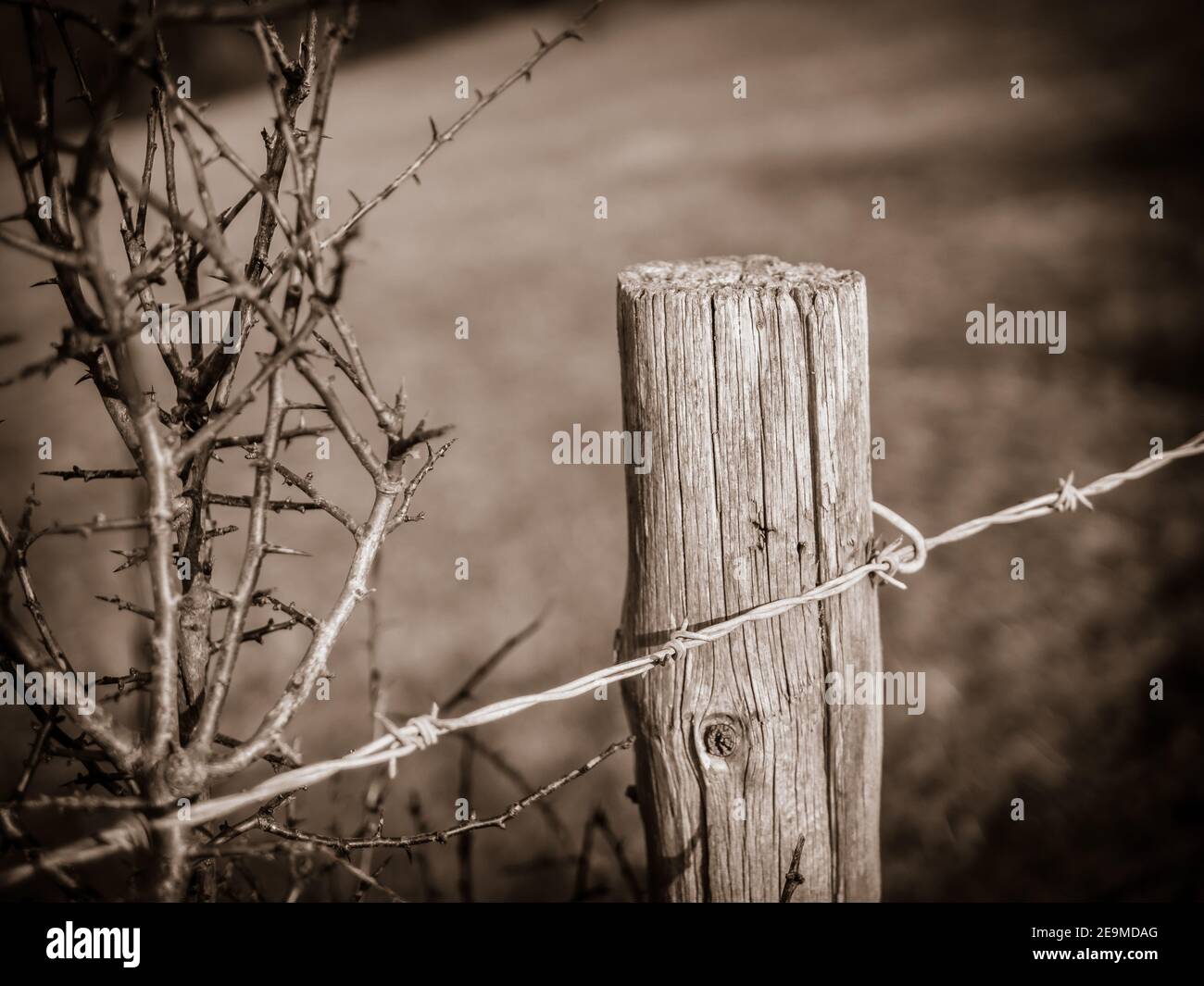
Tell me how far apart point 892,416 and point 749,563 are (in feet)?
19.9

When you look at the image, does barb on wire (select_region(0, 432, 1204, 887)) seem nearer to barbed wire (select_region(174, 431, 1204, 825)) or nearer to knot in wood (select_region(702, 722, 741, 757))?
barbed wire (select_region(174, 431, 1204, 825))

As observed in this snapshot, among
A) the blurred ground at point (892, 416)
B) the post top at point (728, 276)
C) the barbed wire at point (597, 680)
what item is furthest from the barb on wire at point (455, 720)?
the blurred ground at point (892, 416)

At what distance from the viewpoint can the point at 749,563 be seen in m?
1.75

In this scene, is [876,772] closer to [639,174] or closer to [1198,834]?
[1198,834]

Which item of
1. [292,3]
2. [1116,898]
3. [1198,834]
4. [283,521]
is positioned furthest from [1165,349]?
[292,3]

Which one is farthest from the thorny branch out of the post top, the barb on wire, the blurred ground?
the post top

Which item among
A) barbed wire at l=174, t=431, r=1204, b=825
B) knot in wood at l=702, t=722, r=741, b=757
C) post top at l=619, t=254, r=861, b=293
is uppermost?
post top at l=619, t=254, r=861, b=293

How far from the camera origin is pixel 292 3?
1185 millimetres

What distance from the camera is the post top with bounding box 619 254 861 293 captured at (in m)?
1.70

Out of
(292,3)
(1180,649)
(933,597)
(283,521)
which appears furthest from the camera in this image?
(283,521)

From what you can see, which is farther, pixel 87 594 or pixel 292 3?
pixel 87 594

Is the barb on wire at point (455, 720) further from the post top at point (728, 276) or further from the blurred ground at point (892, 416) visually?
the blurred ground at point (892, 416)

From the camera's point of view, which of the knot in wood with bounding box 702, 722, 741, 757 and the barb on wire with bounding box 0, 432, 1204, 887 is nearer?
the barb on wire with bounding box 0, 432, 1204, 887

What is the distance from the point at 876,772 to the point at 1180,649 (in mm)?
3675
